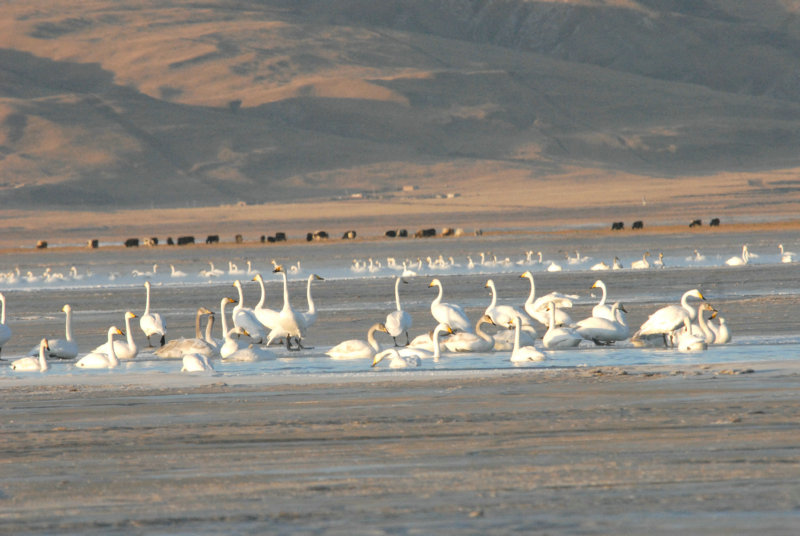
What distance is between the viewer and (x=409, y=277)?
36844 millimetres

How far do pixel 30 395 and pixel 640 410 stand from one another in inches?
Result: 234

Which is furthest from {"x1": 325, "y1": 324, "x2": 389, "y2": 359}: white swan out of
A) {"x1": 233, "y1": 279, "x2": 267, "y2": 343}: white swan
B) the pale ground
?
the pale ground

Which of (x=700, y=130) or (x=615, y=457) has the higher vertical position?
(x=700, y=130)

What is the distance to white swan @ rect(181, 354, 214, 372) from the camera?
1605cm

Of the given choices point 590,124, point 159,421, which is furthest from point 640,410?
point 590,124

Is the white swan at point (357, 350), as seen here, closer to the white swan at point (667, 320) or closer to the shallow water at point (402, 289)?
the shallow water at point (402, 289)

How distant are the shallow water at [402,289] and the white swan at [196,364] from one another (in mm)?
191

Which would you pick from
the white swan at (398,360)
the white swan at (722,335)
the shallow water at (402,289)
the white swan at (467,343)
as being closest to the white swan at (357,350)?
the shallow water at (402,289)

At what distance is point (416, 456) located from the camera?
32.2ft

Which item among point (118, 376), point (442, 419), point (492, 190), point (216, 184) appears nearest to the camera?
point (442, 419)

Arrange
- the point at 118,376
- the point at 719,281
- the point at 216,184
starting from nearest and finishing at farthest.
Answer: the point at 118,376, the point at 719,281, the point at 216,184

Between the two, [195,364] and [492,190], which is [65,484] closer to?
[195,364]

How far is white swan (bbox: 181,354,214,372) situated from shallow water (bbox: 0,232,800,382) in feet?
0.63

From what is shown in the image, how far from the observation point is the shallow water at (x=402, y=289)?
17.0m
